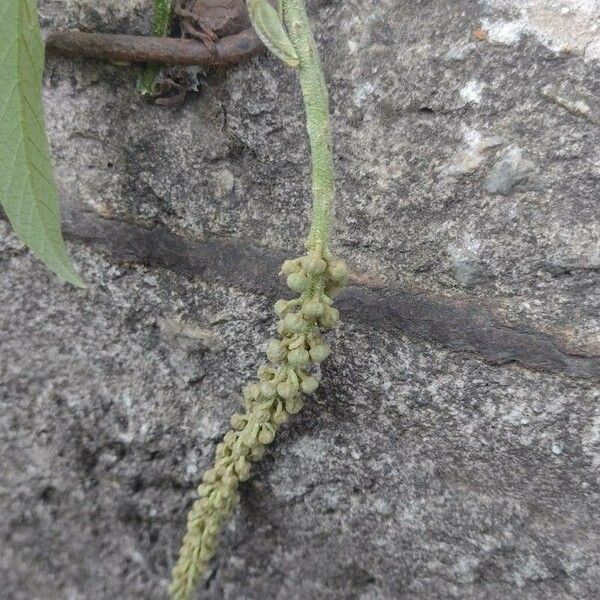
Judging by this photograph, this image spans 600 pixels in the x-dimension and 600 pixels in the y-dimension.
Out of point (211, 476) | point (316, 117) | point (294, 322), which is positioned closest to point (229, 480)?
point (211, 476)

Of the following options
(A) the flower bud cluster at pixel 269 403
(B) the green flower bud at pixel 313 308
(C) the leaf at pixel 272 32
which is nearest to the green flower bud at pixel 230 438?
(A) the flower bud cluster at pixel 269 403

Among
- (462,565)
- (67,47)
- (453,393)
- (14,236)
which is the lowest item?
(462,565)

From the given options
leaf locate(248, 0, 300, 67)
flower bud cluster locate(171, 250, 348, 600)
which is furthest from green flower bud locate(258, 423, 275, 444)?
leaf locate(248, 0, 300, 67)

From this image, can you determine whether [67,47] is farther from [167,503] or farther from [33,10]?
[167,503]

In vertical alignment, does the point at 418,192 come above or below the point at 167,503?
above

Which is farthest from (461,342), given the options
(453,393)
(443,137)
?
(443,137)

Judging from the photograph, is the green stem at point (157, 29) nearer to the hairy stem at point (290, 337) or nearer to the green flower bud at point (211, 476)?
the hairy stem at point (290, 337)

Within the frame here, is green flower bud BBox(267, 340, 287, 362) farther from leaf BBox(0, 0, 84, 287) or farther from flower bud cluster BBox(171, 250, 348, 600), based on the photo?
leaf BBox(0, 0, 84, 287)
